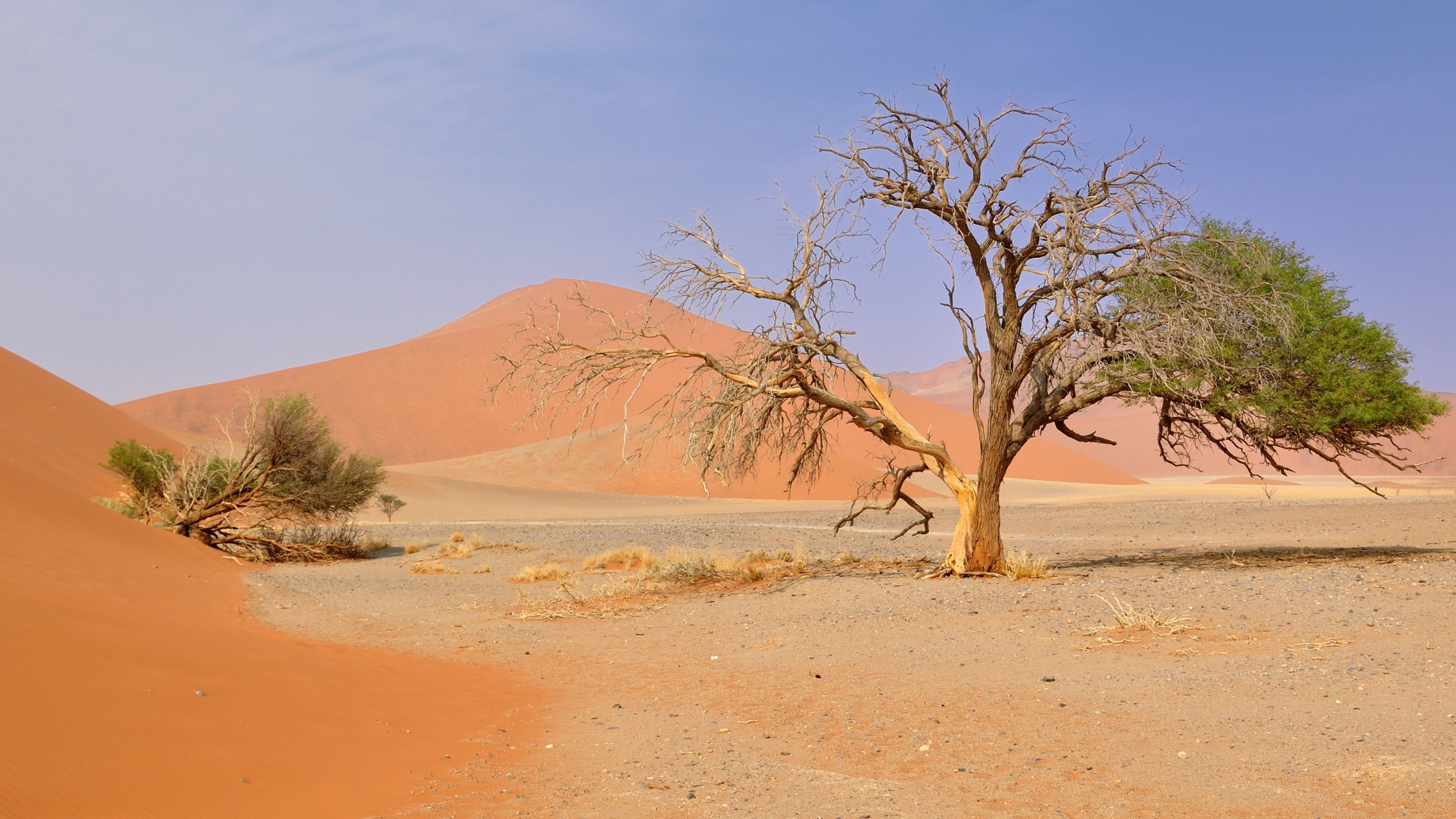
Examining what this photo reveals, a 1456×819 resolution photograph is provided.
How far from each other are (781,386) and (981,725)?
26.3 feet

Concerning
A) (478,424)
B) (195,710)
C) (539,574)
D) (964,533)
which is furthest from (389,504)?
(478,424)

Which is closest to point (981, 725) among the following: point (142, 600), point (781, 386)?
point (781, 386)

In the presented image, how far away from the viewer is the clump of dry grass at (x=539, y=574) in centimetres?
1814

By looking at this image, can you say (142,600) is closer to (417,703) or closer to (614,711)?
(417,703)

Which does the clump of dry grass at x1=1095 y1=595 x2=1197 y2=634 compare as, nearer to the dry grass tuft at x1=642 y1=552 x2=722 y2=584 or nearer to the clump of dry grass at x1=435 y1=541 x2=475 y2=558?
the dry grass tuft at x1=642 y1=552 x2=722 y2=584

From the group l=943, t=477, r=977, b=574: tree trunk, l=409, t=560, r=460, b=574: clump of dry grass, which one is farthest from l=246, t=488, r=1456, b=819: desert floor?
l=409, t=560, r=460, b=574: clump of dry grass

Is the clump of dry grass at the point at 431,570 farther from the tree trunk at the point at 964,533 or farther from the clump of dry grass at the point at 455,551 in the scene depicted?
the tree trunk at the point at 964,533

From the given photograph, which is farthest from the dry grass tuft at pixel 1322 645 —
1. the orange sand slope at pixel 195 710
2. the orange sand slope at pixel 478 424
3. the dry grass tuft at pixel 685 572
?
the orange sand slope at pixel 478 424

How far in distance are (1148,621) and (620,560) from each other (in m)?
12.6

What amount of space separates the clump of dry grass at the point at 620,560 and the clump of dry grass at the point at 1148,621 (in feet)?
35.0

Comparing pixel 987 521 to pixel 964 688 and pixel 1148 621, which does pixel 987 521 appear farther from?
pixel 964 688

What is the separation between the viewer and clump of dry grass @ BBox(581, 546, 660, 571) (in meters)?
19.5

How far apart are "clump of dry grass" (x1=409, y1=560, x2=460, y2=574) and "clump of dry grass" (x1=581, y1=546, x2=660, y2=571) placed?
263 cm

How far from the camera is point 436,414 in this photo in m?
101
